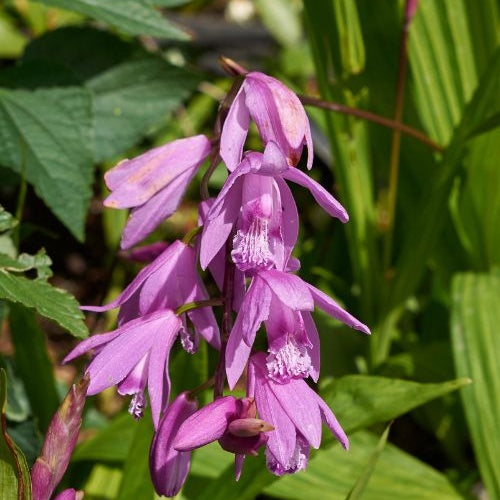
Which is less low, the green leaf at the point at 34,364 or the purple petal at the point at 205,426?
the purple petal at the point at 205,426

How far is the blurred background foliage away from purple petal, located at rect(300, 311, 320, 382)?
158mm

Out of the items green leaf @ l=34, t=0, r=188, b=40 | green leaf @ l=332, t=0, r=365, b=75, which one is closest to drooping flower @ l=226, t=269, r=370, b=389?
green leaf @ l=34, t=0, r=188, b=40

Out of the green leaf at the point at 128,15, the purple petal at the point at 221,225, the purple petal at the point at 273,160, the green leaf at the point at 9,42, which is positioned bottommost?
the green leaf at the point at 9,42

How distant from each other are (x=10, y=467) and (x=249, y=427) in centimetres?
27

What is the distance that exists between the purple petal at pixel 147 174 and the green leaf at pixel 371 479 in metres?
0.62

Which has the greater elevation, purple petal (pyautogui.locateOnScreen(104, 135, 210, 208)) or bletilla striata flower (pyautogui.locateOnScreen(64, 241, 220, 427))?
purple petal (pyautogui.locateOnScreen(104, 135, 210, 208))

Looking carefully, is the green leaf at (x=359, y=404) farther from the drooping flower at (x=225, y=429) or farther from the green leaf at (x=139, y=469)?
the drooping flower at (x=225, y=429)

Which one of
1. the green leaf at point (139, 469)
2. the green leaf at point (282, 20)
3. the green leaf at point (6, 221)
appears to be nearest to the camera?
the green leaf at point (6, 221)

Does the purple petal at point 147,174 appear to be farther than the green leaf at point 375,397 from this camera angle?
No

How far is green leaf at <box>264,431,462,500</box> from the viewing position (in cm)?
144

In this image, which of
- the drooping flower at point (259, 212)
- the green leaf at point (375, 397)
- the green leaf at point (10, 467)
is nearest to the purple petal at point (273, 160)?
the drooping flower at point (259, 212)

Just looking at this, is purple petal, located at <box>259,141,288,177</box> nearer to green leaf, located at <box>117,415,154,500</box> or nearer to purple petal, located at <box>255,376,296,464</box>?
purple petal, located at <box>255,376,296,464</box>

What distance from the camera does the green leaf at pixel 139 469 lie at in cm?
123

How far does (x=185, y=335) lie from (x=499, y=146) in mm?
884
